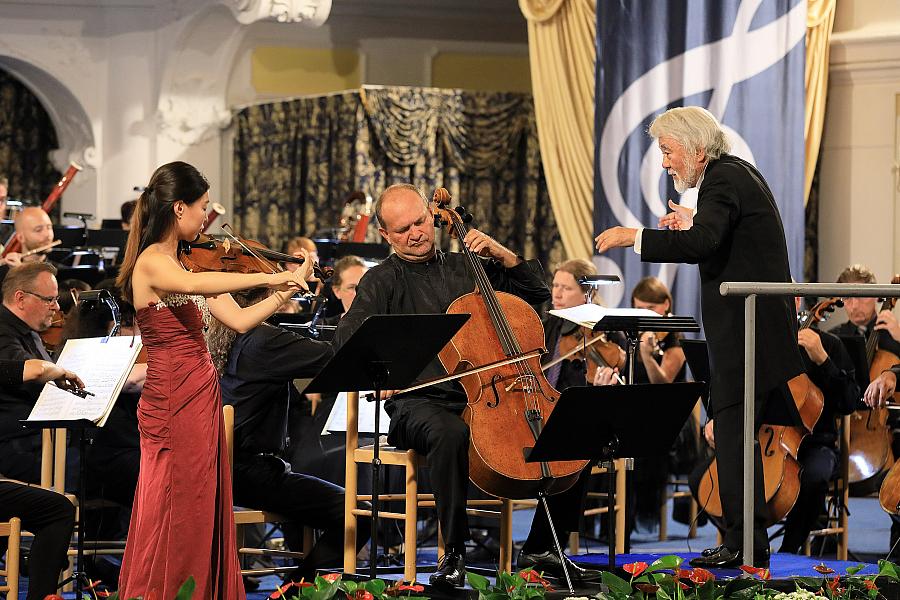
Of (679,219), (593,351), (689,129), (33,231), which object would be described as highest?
(689,129)

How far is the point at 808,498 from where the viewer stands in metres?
5.51

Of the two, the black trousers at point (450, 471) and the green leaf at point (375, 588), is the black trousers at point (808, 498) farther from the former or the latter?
the green leaf at point (375, 588)

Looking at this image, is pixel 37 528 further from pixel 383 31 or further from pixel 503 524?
pixel 383 31

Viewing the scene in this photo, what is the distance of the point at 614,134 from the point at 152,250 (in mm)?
4699

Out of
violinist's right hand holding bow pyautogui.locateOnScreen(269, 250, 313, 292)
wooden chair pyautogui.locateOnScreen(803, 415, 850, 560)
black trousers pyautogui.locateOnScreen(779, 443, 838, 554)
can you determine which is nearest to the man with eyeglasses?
violinist's right hand holding bow pyautogui.locateOnScreen(269, 250, 313, 292)

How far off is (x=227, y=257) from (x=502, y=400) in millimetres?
900

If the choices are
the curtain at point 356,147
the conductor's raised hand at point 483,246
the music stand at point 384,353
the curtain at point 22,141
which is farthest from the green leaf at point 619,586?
the curtain at point 22,141

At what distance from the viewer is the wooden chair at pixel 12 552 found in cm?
408

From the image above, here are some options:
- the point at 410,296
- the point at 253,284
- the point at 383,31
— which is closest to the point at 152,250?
the point at 253,284

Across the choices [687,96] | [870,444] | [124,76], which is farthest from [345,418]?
[124,76]

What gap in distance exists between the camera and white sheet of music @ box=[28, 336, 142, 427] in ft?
12.9

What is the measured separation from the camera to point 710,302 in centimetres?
401

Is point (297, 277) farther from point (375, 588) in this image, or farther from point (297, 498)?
point (297, 498)

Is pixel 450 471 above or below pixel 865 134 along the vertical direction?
below
